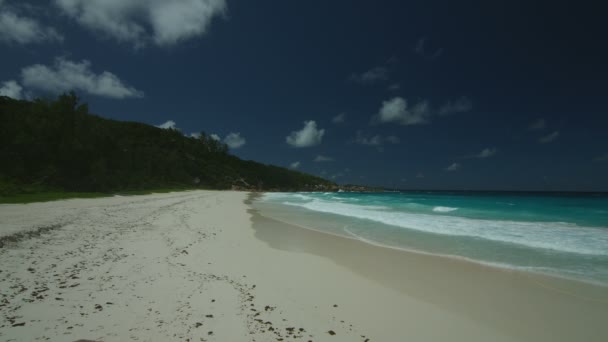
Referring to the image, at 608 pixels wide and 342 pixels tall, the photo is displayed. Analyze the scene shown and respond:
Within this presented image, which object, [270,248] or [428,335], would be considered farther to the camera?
[270,248]

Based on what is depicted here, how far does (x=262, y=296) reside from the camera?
501cm

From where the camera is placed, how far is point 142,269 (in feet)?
19.5

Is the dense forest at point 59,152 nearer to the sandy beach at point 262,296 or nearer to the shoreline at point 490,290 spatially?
the sandy beach at point 262,296

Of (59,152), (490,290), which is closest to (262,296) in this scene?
(490,290)

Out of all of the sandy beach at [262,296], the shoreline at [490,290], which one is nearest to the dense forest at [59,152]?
the sandy beach at [262,296]

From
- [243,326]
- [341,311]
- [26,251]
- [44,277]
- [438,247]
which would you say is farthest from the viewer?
[438,247]

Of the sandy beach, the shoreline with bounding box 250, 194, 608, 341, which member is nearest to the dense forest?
the sandy beach

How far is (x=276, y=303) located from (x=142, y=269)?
10.9 feet

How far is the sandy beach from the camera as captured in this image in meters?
3.79

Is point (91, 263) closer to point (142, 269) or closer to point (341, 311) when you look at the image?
point (142, 269)

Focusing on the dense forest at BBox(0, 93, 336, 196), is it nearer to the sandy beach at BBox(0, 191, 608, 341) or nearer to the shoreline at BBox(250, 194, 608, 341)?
the sandy beach at BBox(0, 191, 608, 341)

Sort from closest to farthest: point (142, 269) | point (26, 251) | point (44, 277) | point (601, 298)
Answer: point (44, 277) → point (601, 298) → point (142, 269) → point (26, 251)

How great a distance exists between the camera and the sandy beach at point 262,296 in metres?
3.79

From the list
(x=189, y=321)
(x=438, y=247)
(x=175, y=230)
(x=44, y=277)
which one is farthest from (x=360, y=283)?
(x=175, y=230)
